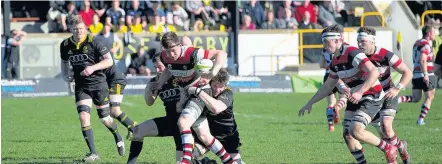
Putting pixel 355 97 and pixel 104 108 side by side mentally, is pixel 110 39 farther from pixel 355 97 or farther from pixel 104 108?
pixel 355 97

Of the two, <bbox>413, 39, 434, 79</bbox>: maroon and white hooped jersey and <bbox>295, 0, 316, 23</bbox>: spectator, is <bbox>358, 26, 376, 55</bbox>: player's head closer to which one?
<bbox>413, 39, 434, 79</bbox>: maroon and white hooped jersey

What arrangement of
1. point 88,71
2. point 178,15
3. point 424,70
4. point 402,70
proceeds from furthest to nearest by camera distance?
point 178,15 < point 424,70 < point 88,71 < point 402,70

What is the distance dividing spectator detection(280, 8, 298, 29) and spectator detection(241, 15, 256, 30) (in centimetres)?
95

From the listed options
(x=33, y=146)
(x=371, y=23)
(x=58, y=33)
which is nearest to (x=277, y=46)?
(x=371, y=23)

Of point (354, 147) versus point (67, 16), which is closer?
point (354, 147)

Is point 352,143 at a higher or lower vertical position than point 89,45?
lower

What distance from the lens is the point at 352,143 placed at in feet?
38.7

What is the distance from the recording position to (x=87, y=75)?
1366 cm

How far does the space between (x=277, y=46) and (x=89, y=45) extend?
1811 centimetres

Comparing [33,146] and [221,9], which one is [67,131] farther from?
[221,9]

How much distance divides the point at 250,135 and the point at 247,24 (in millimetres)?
14512

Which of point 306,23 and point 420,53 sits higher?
point 420,53

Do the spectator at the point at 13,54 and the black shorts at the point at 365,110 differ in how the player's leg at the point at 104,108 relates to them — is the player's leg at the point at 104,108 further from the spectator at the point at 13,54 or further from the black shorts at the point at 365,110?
the spectator at the point at 13,54

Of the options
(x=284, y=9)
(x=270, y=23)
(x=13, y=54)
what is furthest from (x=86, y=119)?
(x=284, y=9)
